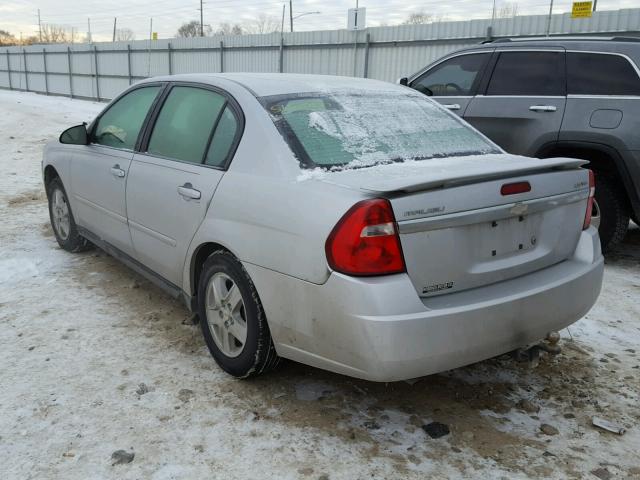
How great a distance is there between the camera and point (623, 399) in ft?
9.72

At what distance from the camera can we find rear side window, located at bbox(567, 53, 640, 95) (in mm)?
5027

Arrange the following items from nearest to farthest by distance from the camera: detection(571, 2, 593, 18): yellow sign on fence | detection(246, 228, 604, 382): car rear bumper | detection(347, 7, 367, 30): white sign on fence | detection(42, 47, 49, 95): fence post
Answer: detection(246, 228, 604, 382): car rear bumper, detection(571, 2, 593, 18): yellow sign on fence, detection(347, 7, 367, 30): white sign on fence, detection(42, 47, 49, 95): fence post

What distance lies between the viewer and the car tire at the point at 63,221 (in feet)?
16.4

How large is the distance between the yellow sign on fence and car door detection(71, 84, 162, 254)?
317 inches

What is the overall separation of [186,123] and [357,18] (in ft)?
41.1

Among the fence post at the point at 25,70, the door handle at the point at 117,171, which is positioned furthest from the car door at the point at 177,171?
the fence post at the point at 25,70

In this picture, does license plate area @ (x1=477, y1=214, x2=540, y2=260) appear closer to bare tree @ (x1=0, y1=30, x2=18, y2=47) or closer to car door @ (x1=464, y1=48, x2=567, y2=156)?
car door @ (x1=464, y1=48, x2=567, y2=156)

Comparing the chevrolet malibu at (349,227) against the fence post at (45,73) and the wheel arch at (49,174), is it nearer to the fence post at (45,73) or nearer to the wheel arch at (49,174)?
the wheel arch at (49,174)

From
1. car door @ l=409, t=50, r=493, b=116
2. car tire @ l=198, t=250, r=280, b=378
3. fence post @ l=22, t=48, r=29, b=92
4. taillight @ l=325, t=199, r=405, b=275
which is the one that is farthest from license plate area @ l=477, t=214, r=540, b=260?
fence post @ l=22, t=48, r=29, b=92

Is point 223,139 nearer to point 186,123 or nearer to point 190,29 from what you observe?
point 186,123

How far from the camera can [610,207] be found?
203 inches

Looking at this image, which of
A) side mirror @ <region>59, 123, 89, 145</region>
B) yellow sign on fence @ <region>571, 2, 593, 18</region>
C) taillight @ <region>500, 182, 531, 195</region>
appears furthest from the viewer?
yellow sign on fence @ <region>571, 2, 593, 18</region>

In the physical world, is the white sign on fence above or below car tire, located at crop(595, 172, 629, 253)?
above

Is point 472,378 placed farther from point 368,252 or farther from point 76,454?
point 76,454
